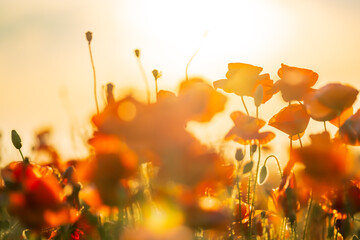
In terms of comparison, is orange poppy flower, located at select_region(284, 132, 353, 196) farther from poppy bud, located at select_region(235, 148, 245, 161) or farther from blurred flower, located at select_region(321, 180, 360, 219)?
poppy bud, located at select_region(235, 148, 245, 161)

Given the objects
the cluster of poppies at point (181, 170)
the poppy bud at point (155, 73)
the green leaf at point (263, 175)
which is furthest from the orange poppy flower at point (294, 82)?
the poppy bud at point (155, 73)

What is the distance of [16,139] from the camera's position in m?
1.68

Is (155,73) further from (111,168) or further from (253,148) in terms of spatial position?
(111,168)

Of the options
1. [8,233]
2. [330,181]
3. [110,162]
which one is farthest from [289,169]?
[8,233]

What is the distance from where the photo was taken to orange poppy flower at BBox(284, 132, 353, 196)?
133cm

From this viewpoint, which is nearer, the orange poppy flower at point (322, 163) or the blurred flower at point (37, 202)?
the blurred flower at point (37, 202)

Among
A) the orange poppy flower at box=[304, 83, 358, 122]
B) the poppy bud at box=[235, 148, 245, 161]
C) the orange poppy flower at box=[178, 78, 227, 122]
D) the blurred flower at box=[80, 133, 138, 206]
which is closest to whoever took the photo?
the blurred flower at box=[80, 133, 138, 206]

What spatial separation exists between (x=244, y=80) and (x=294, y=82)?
0.21 m

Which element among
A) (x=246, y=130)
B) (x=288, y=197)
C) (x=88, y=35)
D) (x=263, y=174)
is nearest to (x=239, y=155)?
(x=263, y=174)

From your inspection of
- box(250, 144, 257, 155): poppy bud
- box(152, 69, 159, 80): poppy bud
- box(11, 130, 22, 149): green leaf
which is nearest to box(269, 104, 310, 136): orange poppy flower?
box(250, 144, 257, 155): poppy bud

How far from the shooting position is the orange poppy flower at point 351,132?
140cm

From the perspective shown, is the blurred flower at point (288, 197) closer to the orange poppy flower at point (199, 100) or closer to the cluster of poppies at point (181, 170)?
the cluster of poppies at point (181, 170)

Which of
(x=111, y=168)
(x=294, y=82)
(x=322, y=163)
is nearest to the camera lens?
(x=111, y=168)

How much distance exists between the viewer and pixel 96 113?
118 cm
